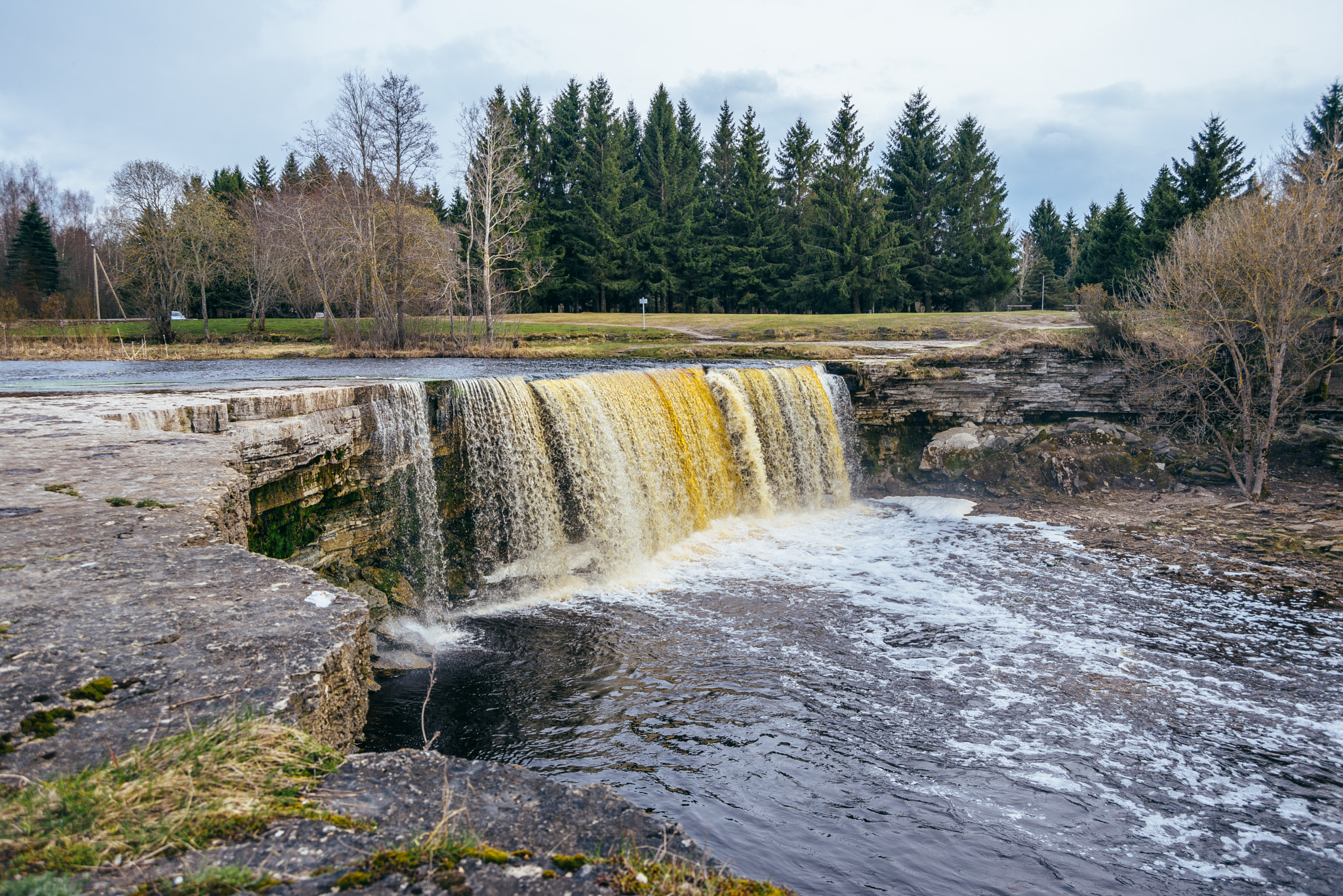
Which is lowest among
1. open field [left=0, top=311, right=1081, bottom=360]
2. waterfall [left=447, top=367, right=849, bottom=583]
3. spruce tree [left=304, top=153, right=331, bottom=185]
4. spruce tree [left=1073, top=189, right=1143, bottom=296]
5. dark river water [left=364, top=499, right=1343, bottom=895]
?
dark river water [left=364, top=499, right=1343, bottom=895]

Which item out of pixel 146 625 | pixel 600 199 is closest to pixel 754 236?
pixel 600 199

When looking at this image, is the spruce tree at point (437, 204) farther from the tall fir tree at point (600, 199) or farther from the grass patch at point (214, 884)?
the grass patch at point (214, 884)

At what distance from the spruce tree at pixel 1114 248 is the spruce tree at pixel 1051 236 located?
62.4 ft

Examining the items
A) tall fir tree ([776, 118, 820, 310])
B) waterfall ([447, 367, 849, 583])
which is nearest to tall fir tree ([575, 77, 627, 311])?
tall fir tree ([776, 118, 820, 310])

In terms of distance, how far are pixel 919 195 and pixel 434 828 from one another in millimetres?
42338

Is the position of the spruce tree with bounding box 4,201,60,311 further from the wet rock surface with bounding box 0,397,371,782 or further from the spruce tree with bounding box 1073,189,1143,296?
the spruce tree with bounding box 1073,189,1143,296

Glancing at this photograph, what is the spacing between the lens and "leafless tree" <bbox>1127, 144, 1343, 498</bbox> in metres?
13.9

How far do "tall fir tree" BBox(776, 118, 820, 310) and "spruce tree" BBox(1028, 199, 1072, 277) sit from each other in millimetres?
28237

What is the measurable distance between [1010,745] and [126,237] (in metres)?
46.0

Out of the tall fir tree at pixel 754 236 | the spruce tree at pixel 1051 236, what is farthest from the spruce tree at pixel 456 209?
the spruce tree at pixel 1051 236

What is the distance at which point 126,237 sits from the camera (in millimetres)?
37656

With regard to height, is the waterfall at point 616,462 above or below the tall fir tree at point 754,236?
below

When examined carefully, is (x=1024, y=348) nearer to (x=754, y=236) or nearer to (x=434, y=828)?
(x=434, y=828)

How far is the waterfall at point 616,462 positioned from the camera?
422 inches
